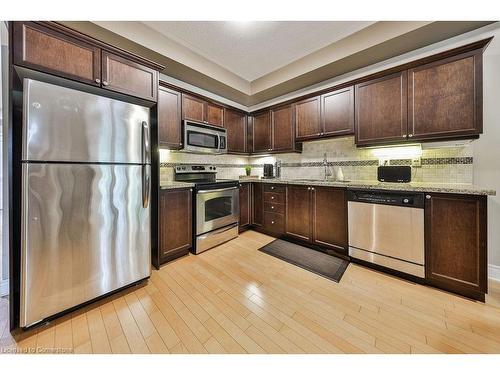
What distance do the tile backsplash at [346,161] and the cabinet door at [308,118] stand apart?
305 millimetres

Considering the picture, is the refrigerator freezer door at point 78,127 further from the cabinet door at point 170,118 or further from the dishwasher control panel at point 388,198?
the dishwasher control panel at point 388,198

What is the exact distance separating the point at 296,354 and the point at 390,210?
165 centimetres

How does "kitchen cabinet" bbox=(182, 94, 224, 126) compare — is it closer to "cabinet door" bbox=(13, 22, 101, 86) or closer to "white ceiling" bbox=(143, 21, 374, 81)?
"white ceiling" bbox=(143, 21, 374, 81)

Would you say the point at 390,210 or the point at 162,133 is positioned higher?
the point at 162,133

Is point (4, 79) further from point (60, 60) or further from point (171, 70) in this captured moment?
point (171, 70)

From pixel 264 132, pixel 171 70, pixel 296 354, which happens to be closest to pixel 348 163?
pixel 264 132

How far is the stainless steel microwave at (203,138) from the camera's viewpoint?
2764 millimetres

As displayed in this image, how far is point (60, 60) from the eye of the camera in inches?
56.4

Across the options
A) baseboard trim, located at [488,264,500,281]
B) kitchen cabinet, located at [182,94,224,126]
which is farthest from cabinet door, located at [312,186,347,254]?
kitchen cabinet, located at [182,94,224,126]

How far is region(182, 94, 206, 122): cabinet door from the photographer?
109 inches

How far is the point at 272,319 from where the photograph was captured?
1454 millimetres

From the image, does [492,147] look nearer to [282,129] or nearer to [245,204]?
[282,129]

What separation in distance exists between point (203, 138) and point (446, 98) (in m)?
2.89

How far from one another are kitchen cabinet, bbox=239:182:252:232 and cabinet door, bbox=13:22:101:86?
92.1 inches
